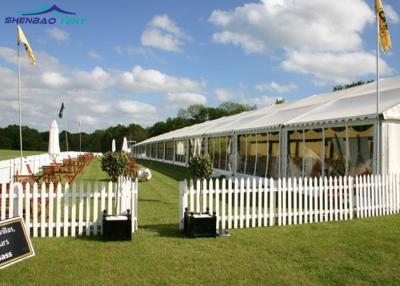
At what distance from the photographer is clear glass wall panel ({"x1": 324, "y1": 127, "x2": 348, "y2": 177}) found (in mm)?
10422

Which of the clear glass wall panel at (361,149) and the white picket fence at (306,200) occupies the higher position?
the clear glass wall panel at (361,149)

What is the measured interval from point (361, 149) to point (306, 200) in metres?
2.93

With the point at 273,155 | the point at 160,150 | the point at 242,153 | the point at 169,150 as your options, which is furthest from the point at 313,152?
the point at 160,150

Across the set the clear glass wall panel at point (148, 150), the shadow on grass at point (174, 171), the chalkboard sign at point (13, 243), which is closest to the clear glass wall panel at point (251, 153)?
the shadow on grass at point (174, 171)

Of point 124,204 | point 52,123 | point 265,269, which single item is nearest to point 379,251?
point 265,269

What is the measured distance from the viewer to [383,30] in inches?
406

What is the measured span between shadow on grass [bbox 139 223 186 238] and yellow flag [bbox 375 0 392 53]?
718cm

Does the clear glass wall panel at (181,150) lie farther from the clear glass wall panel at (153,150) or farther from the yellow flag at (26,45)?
the yellow flag at (26,45)

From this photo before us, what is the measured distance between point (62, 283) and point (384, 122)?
7.89 meters

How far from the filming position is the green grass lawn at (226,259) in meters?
4.60

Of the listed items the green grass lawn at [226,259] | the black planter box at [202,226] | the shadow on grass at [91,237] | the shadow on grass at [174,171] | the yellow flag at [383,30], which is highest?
the yellow flag at [383,30]

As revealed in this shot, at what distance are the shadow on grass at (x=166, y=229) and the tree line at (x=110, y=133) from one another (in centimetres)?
6304

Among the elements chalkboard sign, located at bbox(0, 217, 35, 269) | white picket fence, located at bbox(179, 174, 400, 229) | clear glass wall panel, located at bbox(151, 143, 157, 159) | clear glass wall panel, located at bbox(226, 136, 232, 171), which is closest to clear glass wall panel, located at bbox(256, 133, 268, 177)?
clear glass wall panel, located at bbox(226, 136, 232, 171)

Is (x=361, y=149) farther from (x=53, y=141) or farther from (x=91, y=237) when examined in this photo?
(x=53, y=141)
